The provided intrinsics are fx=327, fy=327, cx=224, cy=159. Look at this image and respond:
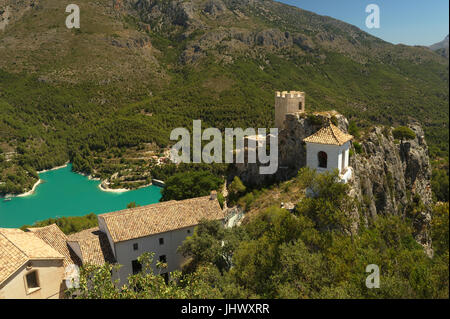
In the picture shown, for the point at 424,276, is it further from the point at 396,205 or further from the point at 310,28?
the point at 310,28

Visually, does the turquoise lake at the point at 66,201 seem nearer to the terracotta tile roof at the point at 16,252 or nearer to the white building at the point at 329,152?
the terracotta tile roof at the point at 16,252

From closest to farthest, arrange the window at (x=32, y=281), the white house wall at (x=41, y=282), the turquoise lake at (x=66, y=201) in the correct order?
the white house wall at (x=41, y=282)
the window at (x=32, y=281)
the turquoise lake at (x=66, y=201)

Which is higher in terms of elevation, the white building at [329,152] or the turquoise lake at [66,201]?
the white building at [329,152]

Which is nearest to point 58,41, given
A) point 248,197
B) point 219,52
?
point 219,52

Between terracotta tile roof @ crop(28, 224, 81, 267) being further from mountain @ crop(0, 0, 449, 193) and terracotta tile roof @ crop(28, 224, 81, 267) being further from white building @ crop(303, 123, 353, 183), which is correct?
mountain @ crop(0, 0, 449, 193)

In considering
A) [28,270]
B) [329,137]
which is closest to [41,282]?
[28,270]

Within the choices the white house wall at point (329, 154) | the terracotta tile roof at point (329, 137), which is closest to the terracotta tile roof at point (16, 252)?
the white house wall at point (329, 154)

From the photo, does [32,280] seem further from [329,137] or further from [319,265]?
[329,137]
